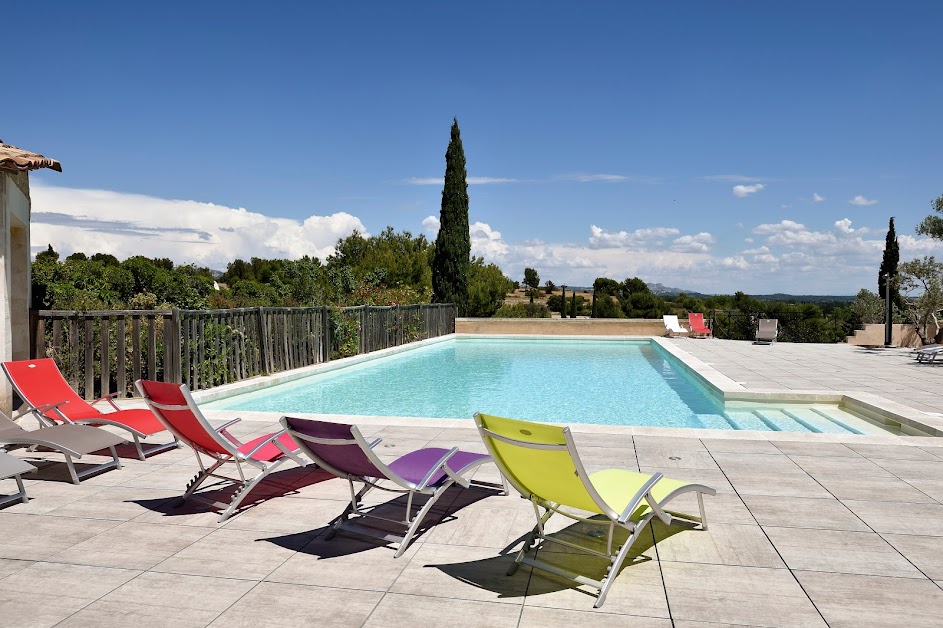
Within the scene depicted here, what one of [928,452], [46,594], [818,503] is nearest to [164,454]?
[46,594]

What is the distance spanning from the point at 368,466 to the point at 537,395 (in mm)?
7349

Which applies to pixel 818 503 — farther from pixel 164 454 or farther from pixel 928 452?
pixel 164 454

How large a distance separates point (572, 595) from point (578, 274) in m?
36.4

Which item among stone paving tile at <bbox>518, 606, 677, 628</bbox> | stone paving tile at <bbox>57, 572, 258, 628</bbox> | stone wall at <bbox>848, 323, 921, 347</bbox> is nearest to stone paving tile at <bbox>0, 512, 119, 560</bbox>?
stone paving tile at <bbox>57, 572, 258, 628</bbox>

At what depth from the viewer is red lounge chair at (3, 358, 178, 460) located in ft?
17.9

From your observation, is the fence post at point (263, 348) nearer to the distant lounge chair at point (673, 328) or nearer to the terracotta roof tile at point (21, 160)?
the terracotta roof tile at point (21, 160)

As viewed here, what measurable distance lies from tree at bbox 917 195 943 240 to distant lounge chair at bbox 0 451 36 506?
911 inches

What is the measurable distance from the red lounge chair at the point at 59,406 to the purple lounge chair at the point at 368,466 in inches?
93.9

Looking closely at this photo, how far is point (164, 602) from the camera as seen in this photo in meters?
2.87

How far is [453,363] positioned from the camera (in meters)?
15.7

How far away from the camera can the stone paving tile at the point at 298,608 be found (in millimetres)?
2686

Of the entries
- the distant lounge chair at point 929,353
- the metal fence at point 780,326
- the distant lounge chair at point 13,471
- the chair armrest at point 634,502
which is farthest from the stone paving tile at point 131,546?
the metal fence at point 780,326

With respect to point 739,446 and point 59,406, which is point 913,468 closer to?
point 739,446

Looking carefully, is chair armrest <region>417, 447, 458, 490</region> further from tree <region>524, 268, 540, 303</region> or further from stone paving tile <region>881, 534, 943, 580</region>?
tree <region>524, 268, 540, 303</region>
